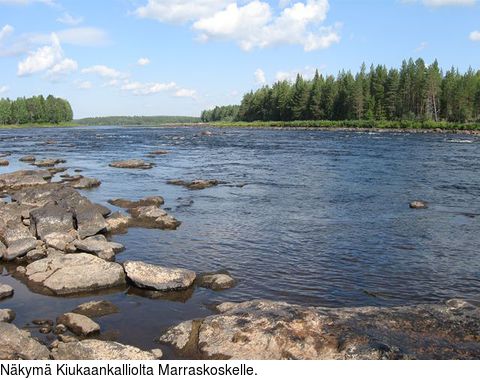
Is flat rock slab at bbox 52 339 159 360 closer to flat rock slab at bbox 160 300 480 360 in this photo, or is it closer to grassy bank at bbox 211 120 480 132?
flat rock slab at bbox 160 300 480 360

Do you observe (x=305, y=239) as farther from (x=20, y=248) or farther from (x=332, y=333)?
(x=20, y=248)

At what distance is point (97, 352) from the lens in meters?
9.73

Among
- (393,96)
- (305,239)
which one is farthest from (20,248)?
(393,96)

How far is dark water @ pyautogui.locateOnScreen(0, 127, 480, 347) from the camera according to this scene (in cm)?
1401

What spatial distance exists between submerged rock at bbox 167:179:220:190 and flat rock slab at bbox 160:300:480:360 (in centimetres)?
2228

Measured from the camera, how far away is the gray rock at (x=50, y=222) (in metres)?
19.7

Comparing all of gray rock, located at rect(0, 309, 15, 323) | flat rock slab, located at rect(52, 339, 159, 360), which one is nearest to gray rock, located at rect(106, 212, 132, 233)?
gray rock, located at rect(0, 309, 15, 323)

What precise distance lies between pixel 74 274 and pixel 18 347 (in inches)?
204

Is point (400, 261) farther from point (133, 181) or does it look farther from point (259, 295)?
point (133, 181)

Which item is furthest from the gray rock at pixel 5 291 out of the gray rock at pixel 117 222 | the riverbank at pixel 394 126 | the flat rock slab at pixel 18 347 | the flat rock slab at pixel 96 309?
the riverbank at pixel 394 126

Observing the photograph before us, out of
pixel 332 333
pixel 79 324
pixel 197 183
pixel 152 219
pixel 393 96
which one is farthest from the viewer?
pixel 393 96

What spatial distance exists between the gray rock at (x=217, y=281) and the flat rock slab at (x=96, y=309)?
119 inches
